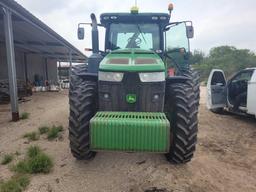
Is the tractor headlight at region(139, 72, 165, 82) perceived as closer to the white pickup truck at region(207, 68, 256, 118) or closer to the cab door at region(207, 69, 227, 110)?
the white pickup truck at region(207, 68, 256, 118)

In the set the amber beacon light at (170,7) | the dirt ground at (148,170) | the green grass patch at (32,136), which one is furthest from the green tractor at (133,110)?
the green grass patch at (32,136)

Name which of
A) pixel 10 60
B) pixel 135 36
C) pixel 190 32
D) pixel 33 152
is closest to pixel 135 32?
pixel 135 36

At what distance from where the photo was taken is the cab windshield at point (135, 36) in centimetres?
507

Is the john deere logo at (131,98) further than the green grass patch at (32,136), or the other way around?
the green grass patch at (32,136)

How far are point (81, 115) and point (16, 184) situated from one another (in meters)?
1.17

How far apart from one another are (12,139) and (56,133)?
2.96ft

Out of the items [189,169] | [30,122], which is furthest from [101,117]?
[30,122]

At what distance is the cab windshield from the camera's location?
507cm

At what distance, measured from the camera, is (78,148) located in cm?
388

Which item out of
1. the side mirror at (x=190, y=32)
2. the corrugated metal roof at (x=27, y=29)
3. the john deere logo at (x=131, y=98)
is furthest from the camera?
the corrugated metal roof at (x=27, y=29)

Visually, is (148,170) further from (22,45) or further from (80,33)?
(22,45)

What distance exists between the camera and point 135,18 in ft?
16.5

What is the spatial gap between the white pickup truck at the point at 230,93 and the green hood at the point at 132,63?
14.8 ft

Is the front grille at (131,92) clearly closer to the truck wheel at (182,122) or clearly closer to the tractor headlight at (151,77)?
the tractor headlight at (151,77)
